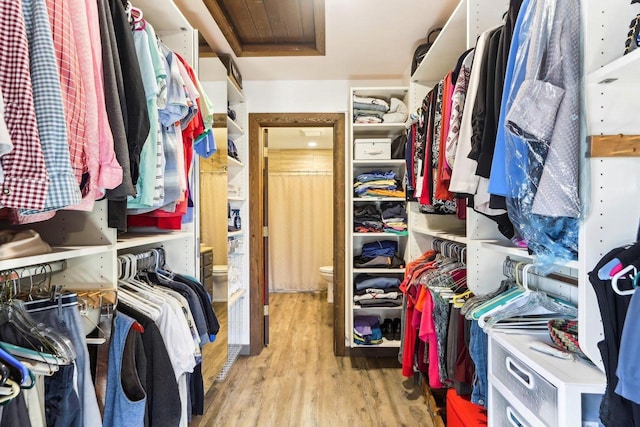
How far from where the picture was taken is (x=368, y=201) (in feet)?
9.36

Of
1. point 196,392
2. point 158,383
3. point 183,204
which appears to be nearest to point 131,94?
point 183,204

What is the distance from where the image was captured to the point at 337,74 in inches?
113

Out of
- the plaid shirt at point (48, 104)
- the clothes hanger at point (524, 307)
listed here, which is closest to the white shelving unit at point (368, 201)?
the clothes hanger at point (524, 307)

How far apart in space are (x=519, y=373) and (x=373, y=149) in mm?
1928

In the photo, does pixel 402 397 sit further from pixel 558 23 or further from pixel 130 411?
pixel 558 23

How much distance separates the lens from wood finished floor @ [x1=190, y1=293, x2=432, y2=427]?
203 cm

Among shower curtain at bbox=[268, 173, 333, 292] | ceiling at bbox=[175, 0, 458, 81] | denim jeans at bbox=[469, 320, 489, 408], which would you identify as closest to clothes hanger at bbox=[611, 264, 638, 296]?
denim jeans at bbox=[469, 320, 489, 408]

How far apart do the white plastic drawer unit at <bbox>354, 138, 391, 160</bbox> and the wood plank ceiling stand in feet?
2.43

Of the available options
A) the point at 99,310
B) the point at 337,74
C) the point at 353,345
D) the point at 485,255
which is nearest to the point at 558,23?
the point at 485,255

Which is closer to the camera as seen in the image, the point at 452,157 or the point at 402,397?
the point at 452,157

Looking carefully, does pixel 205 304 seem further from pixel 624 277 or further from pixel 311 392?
pixel 624 277

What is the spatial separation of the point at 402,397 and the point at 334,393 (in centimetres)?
45

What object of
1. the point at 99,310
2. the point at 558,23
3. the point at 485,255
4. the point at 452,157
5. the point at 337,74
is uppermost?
the point at 337,74

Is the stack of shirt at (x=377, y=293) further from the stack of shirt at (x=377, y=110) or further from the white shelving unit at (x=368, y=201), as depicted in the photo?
the stack of shirt at (x=377, y=110)
